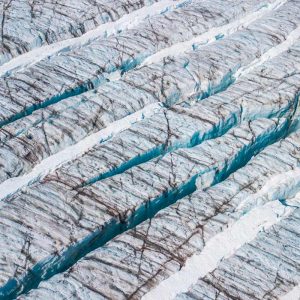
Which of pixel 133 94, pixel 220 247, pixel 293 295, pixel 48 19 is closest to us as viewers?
pixel 293 295

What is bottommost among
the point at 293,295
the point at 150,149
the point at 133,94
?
the point at 293,295

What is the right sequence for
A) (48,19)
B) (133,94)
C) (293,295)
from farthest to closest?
(48,19), (133,94), (293,295)

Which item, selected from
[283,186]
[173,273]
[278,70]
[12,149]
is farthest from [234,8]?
[173,273]

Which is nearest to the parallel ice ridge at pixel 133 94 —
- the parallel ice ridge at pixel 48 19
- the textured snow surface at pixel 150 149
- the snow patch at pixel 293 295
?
the textured snow surface at pixel 150 149

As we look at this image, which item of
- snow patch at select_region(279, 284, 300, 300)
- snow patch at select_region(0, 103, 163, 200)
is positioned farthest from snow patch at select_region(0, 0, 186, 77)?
snow patch at select_region(279, 284, 300, 300)

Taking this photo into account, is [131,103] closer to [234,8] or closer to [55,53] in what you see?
[55,53]

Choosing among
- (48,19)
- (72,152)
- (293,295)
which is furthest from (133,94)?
(293,295)

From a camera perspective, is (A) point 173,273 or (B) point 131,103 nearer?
(A) point 173,273

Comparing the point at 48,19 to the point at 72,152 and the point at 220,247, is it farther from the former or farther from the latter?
the point at 220,247

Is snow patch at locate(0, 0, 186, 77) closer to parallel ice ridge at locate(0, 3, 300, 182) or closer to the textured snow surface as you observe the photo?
the textured snow surface
